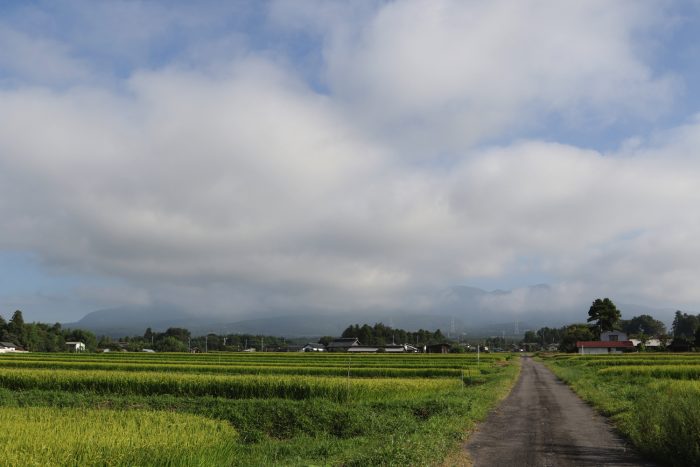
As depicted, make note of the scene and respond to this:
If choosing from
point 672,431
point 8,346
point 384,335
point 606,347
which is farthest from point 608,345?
point 8,346

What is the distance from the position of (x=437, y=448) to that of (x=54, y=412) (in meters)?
11.9

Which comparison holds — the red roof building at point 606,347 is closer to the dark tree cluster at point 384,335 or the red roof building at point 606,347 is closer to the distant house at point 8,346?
the dark tree cluster at point 384,335

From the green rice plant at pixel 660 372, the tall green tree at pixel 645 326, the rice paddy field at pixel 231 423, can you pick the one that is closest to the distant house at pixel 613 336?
the tall green tree at pixel 645 326

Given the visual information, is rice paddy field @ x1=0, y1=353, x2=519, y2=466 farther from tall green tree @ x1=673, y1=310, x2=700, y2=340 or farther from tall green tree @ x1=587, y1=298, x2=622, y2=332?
tall green tree @ x1=673, y1=310, x2=700, y2=340

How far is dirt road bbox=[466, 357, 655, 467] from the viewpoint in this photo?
34.8ft

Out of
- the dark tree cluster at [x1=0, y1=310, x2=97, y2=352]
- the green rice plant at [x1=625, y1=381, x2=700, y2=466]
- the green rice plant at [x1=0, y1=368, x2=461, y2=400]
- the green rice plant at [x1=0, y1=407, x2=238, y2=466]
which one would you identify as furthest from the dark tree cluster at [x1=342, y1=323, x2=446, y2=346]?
the green rice plant at [x1=625, y1=381, x2=700, y2=466]

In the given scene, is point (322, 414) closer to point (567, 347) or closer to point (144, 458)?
point (144, 458)

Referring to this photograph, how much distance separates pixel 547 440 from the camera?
41.9ft

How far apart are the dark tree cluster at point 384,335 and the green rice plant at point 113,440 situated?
14705cm

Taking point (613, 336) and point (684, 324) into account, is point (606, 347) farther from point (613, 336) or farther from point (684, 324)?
point (684, 324)

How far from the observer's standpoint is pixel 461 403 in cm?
1805

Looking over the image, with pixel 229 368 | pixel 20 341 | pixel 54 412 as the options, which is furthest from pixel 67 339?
pixel 54 412

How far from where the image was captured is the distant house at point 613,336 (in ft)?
354

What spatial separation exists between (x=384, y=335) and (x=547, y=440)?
16107 centimetres
